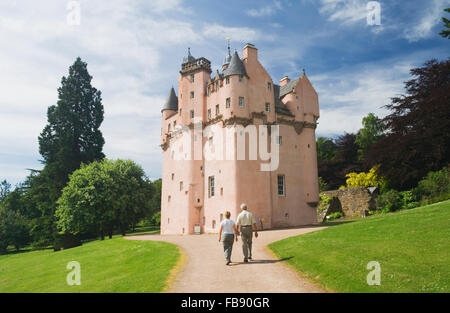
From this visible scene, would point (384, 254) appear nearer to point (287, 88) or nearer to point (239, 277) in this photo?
point (239, 277)

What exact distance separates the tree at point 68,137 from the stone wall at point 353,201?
35.4 metres

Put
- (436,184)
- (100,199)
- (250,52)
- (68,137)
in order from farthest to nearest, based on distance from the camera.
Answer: (68,137)
(100,199)
(250,52)
(436,184)

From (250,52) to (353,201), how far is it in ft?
72.6

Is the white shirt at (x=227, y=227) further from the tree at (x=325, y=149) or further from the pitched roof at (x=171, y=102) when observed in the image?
the tree at (x=325, y=149)

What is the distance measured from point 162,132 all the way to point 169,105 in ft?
13.0

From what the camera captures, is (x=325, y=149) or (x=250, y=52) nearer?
(x=250, y=52)

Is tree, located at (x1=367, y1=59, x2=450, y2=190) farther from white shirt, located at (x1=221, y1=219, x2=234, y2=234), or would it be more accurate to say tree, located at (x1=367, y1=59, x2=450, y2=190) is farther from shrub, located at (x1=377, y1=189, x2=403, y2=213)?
white shirt, located at (x1=221, y1=219, x2=234, y2=234)

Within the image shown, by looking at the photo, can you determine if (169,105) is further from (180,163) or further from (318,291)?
(318,291)

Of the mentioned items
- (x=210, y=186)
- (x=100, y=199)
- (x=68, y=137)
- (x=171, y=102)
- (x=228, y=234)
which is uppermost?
(x=171, y=102)

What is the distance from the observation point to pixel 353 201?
40.2 meters

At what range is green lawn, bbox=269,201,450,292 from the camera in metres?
9.74

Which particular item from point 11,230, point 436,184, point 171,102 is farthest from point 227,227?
point 11,230

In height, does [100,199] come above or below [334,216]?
above
